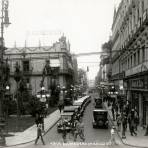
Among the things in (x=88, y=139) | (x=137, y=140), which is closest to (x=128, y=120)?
(x=137, y=140)

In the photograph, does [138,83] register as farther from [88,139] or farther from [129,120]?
[88,139]

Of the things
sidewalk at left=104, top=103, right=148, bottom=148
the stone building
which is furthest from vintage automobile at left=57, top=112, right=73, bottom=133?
the stone building

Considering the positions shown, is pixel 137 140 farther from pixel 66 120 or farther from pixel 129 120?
pixel 66 120

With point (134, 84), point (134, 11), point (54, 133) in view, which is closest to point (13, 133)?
point (54, 133)

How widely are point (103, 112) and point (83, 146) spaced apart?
9889 mm

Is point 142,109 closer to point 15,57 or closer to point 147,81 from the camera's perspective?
point 147,81

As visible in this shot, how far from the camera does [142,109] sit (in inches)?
1171

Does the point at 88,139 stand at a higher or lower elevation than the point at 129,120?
lower

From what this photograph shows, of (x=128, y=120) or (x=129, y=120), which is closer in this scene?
(x=129, y=120)

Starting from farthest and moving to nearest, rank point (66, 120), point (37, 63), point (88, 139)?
point (37, 63)
point (66, 120)
point (88, 139)

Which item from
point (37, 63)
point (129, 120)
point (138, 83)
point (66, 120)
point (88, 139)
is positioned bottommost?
point (88, 139)

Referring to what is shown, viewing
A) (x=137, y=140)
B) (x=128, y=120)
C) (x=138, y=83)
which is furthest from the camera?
(x=138, y=83)

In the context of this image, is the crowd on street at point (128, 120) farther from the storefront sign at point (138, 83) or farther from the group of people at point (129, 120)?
the storefront sign at point (138, 83)

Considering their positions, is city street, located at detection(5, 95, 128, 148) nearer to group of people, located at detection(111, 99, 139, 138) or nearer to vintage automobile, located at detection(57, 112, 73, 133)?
vintage automobile, located at detection(57, 112, 73, 133)
